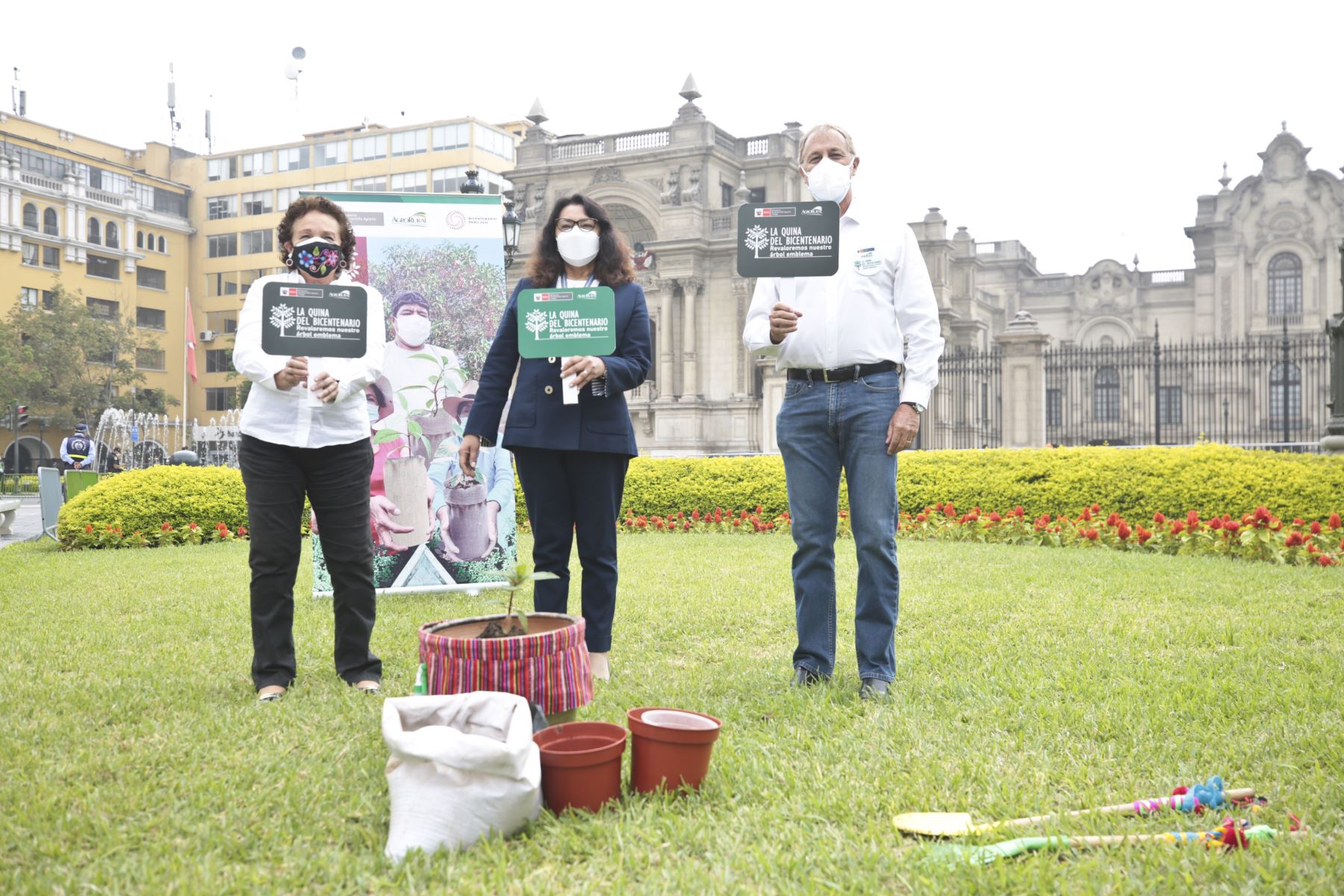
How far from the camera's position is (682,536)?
492 inches

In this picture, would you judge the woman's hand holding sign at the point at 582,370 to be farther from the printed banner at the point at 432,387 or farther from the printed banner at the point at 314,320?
the printed banner at the point at 432,387

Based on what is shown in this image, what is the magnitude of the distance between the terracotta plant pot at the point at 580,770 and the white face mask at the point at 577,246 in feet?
7.04

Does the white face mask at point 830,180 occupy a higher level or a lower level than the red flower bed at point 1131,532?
higher

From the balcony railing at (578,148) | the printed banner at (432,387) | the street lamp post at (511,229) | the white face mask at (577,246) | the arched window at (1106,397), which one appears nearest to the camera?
the white face mask at (577,246)

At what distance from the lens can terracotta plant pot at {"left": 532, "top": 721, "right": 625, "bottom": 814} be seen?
284cm

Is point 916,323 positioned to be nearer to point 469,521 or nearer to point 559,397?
point 559,397

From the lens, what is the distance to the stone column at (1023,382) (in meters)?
18.8

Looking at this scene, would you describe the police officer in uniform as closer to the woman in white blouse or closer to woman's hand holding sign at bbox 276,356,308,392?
the woman in white blouse

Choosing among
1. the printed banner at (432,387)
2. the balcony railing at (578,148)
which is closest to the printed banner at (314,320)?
the printed banner at (432,387)

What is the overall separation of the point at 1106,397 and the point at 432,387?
3885cm

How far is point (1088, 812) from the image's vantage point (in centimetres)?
284

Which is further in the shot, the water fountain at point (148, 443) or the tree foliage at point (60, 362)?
the tree foliage at point (60, 362)

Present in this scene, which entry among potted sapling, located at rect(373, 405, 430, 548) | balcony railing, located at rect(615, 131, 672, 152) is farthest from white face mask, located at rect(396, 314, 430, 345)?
balcony railing, located at rect(615, 131, 672, 152)

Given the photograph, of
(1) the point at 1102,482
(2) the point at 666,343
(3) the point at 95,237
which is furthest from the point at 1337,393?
(3) the point at 95,237
